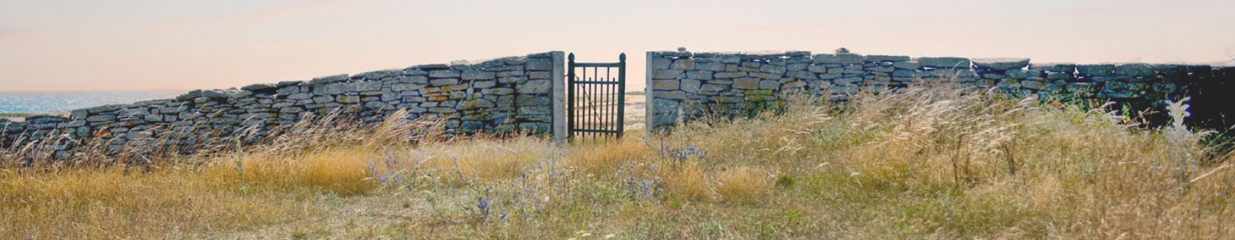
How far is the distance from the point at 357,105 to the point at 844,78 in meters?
6.98

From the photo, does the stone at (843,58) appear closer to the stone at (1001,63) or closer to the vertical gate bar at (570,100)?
the stone at (1001,63)

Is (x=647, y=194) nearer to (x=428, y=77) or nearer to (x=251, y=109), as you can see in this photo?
(x=428, y=77)

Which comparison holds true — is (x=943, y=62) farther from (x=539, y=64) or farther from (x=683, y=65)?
(x=539, y=64)

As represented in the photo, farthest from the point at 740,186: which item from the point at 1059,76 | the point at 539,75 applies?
the point at 1059,76

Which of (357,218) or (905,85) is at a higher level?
(905,85)

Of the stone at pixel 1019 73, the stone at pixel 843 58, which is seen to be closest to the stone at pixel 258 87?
the stone at pixel 843 58

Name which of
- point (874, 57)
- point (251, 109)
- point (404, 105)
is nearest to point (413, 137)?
point (404, 105)

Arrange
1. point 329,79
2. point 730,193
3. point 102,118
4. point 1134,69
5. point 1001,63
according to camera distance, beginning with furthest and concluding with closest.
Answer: point 329,79, point 1001,63, point 1134,69, point 102,118, point 730,193

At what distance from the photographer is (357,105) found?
986cm

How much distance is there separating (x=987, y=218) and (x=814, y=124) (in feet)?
11.5

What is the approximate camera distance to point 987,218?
4.31 metres

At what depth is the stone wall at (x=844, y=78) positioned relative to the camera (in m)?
9.59

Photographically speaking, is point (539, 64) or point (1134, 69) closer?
point (1134, 69)

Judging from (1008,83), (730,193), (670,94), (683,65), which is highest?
(683,65)
